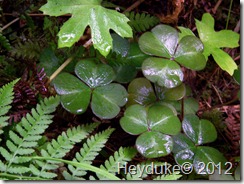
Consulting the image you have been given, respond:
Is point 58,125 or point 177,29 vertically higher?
point 177,29

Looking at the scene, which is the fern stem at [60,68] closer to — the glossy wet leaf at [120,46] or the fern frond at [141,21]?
the glossy wet leaf at [120,46]

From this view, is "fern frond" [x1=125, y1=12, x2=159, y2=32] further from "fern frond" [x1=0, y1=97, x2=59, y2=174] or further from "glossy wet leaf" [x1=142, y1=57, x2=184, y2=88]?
"fern frond" [x1=0, y1=97, x2=59, y2=174]

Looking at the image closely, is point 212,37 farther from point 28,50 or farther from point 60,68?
point 28,50

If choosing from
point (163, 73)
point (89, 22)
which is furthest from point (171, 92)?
point (89, 22)

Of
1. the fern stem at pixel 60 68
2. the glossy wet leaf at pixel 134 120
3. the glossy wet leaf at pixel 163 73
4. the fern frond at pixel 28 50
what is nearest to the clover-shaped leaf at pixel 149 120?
the glossy wet leaf at pixel 134 120

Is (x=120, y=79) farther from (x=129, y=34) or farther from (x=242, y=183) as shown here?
(x=242, y=183)

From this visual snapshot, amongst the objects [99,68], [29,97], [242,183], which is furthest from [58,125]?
[242,183]
